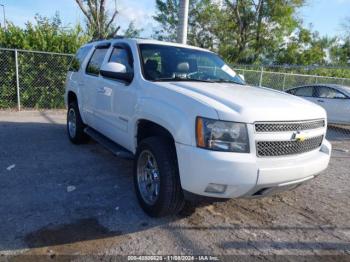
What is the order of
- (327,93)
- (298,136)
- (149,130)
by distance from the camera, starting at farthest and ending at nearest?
(327,93) < (149,130) < (298,136)

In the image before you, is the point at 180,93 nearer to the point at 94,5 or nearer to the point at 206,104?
the point at 206,104

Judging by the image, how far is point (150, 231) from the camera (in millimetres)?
3480

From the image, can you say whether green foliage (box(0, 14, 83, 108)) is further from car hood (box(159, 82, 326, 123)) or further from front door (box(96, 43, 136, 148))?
car hood (box(159, 82, 326, 123))

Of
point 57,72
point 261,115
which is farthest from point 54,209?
point 57,72

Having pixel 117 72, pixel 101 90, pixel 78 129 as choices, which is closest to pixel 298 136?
pixel 117 72

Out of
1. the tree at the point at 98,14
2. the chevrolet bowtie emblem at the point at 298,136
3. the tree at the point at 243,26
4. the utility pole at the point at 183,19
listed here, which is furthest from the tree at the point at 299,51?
the chevrolet bowtie emblem at the point at 298,136

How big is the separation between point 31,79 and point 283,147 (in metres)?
9.89

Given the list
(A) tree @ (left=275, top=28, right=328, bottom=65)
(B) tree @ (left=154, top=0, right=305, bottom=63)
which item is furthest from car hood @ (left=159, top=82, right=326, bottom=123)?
(A) tree @ (left=275, top=28, right=328, bottom=65)

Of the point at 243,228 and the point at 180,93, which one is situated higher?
the point at 180,93

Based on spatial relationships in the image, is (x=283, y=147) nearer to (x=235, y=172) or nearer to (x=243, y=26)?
Answer: (x=235, y=172)

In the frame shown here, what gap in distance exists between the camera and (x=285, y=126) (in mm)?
3223

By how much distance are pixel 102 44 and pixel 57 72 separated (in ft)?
20.6

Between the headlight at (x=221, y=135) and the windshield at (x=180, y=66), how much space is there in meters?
1.26

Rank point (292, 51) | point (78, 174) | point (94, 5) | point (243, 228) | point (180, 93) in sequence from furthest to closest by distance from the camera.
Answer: point (292, 51), point (94, 5), point (78, 174), point (243, 228), point (180, 93)
